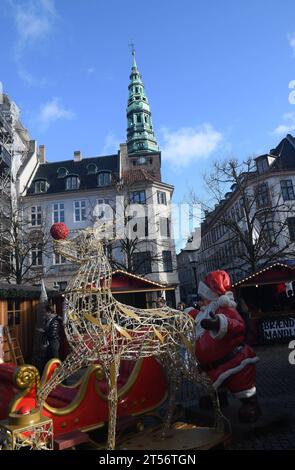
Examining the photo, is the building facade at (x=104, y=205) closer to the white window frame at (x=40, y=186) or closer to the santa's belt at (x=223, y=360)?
the white window frame at (x=40, y=186)

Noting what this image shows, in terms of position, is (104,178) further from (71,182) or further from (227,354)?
(227,354)

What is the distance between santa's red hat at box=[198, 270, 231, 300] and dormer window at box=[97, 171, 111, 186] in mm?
26171

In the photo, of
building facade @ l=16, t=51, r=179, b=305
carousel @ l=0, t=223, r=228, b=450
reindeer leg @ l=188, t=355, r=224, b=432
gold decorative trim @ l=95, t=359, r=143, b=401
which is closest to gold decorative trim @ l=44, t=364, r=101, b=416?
carousel @ l=0, t=223, r=228, b=450

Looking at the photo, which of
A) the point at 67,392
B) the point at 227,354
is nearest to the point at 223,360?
the point at 227,354

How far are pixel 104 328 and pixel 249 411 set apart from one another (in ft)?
8.60

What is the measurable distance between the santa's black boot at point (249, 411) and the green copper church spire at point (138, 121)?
37225 millimetres

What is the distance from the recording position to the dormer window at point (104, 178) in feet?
100

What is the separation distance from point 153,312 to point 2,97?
32071 millimetres

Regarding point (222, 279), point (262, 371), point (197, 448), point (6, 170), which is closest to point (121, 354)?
point (197, 448)

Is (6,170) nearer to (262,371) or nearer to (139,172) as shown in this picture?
(139,172)

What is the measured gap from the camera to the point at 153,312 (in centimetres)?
435

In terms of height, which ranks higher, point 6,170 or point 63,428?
point 6,170

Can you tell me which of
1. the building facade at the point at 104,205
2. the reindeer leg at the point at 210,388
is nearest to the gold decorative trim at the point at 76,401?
the reindeer leg at the point at 210,388

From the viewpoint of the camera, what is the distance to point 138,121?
4341cm
